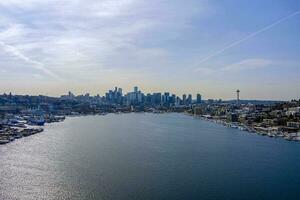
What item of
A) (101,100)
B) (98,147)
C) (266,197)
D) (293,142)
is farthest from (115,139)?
(101,100)

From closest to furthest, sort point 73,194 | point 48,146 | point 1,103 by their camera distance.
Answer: point 73,194
point 48,146
point 1,103

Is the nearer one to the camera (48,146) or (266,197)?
(266,197)

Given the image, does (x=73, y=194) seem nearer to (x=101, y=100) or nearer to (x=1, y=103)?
(x=1, y=103)

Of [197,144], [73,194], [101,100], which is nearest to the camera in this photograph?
[73,194]

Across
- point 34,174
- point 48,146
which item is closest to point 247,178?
point 34,174

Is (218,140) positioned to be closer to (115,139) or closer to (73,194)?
(115,139)

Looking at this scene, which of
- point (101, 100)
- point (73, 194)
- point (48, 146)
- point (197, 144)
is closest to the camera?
point (73, 194)
